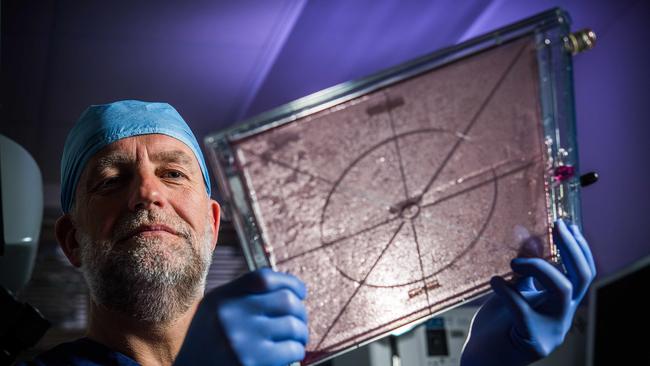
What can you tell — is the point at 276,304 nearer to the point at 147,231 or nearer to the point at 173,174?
the point at 147,231

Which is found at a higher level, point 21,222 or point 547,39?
point 21,222

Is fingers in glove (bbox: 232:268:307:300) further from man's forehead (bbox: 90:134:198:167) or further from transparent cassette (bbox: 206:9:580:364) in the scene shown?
man's forehead (bbox: 90:134:198:167)

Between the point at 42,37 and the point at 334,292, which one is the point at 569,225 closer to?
the point at 334,292

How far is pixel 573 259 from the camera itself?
1384 millimetres

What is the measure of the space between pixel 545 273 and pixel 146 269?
0.74 metres

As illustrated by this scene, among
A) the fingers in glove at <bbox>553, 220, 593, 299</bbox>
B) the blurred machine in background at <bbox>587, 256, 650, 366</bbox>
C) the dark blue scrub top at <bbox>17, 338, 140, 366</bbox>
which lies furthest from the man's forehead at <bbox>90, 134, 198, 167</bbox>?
the blurred machine in background at <bbox>587, 256, 650, 366</bbox>

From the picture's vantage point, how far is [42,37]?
2.92m

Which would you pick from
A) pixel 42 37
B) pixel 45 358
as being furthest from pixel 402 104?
pixel 42 37

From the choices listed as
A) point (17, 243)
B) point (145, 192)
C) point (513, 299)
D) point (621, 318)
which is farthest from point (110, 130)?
point (621, 318)

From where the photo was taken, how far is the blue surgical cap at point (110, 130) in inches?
56.4

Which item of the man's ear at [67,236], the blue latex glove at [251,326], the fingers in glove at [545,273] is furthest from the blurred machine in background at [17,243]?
the fingers in glove at [545,273]

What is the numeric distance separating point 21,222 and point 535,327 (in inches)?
55.8

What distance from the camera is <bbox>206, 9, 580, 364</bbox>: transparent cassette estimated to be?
1269mm

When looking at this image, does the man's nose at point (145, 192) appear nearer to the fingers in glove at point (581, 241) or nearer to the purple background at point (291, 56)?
the fingers in glove at point (581, 241)
